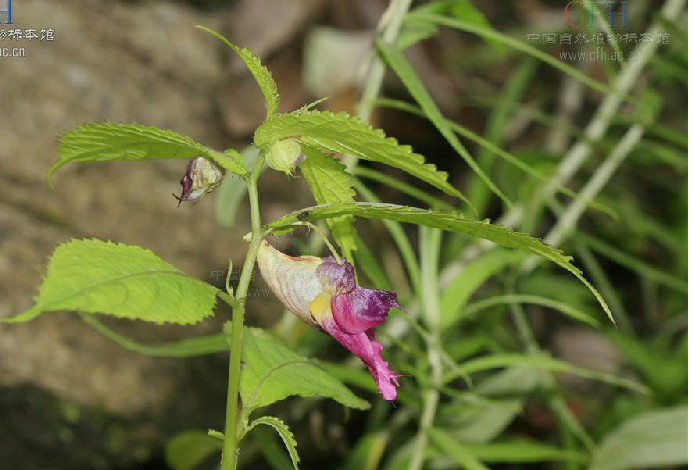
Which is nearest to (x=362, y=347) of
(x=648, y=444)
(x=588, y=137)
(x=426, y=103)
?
(x=426, y=103)

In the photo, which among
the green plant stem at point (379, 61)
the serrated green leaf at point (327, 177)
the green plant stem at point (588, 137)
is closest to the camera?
the serrated green leaf at point (327, 177)

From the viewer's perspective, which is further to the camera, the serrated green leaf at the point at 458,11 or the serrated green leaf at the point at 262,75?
the serrated green leaf at the point at 458,11

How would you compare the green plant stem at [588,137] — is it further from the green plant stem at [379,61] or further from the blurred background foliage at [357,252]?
the green plant stem at [379,61]

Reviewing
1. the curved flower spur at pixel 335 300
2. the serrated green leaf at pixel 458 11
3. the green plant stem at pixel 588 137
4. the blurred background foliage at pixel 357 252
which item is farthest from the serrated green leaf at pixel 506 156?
the green plant stem at pixel 588 137

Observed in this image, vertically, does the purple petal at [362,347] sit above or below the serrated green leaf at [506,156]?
below

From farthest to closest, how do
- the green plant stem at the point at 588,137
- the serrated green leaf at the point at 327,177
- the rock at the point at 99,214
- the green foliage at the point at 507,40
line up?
the green plant stem at the point at 588,137 → the rock at the point at 99,214 → the green foliage at the point at 507,40 → the serrated green leaf at the point at 327,177

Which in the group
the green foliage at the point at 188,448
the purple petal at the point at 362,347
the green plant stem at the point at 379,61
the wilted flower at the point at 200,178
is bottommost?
the purple petal at the point at 362,347
